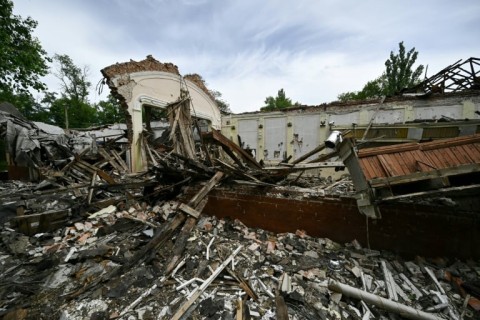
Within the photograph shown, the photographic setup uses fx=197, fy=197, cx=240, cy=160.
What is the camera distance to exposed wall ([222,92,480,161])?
7.32m

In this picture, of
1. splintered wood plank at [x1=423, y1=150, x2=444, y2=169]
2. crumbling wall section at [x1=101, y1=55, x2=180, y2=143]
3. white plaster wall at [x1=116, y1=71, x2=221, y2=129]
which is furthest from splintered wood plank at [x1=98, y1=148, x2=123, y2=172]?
splintered wood plank at [x1=423, y1=150, x2=444, y2=169]

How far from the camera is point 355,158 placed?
212cm

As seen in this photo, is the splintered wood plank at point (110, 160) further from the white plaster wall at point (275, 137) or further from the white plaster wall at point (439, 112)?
the white plaster wall at point (439, 112)

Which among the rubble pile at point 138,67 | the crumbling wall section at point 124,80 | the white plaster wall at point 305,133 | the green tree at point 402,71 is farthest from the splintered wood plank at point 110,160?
the green tree at point 402,71

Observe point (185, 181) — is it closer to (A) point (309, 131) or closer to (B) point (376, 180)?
(B) point (376, 180)

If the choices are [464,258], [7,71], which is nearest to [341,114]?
[464,258]

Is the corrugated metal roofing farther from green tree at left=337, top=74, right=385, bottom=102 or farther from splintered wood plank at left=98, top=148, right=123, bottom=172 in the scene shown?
green tree at left=337, top=74, right=385, bottom=102

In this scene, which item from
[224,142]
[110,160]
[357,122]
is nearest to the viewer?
[224,142]

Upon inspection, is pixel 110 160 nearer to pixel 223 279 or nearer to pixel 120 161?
pixel 120 161

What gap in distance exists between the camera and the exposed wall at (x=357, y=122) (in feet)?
24.0

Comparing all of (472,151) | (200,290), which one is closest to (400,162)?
(472,151)

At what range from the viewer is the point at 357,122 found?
33.8 ft

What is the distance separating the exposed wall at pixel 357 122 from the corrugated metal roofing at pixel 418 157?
16.6 feet

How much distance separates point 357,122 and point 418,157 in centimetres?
948
